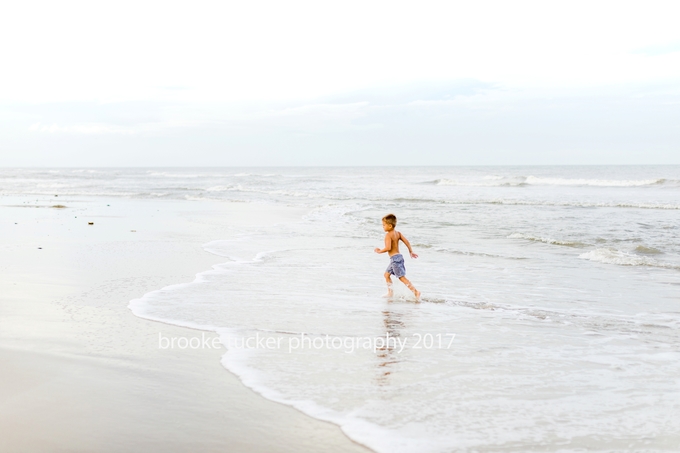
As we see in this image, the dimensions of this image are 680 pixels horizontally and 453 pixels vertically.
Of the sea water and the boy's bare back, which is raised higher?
the boy's bare back

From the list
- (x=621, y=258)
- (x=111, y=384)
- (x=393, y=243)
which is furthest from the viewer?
(x=621, y=258)

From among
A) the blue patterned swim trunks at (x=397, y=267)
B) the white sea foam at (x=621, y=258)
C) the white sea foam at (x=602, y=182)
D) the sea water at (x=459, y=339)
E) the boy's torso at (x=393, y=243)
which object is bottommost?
the sea water at (x=459, y=339)

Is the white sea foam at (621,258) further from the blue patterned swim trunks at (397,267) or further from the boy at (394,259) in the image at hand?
the blue patterned swim trunks at (397,267)

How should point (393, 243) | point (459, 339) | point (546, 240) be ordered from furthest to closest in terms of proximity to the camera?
point (546, 240), point (393, 243), point (459, 339)

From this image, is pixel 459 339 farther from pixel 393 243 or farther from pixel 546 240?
pixel 546 240

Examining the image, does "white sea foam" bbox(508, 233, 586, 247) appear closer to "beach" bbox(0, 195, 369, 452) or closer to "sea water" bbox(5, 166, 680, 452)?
"sea water" bbox(5, 166, 680, 452)

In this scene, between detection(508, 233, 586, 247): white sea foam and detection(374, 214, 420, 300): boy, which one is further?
detection(508, 233, 586, 247): white sea foam

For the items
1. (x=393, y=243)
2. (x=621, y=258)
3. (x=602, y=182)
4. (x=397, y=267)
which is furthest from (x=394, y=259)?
(x=602, y=182)

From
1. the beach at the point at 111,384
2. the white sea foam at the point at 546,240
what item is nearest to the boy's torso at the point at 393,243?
the beach at the point at 111,384

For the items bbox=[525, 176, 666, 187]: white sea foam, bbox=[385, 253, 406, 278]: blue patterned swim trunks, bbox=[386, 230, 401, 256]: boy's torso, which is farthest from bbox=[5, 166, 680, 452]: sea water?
bbox=[525, 176, 666, 187]: white sea foam

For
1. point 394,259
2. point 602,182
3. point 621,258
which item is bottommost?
point 621,258

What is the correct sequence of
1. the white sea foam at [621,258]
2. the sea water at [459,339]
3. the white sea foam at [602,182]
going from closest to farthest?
1. the sea water at [459,339]
2. the white sea foam at [621,258]
3. the white sea foam at [602,182]

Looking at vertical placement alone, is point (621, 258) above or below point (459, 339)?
above

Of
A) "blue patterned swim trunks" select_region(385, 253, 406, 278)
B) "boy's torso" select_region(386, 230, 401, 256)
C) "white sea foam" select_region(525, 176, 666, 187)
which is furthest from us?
"white sea foam" select_region(525, 176, 666, 187)
